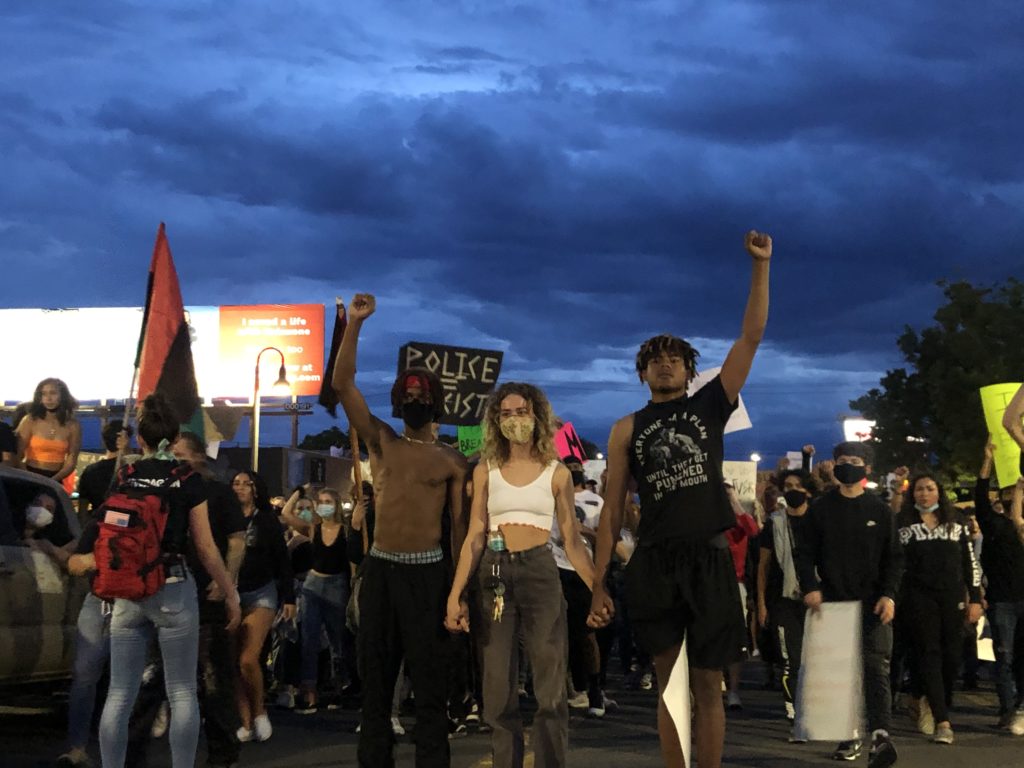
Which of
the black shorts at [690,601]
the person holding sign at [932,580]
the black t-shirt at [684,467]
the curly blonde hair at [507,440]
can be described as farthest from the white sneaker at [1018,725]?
the black t-shirt at [684,467]

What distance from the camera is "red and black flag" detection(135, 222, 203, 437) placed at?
13875mm

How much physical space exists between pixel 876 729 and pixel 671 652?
Answer: 3.37 m

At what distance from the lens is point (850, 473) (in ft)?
34.2

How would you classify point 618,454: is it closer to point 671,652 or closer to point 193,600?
point 671,652

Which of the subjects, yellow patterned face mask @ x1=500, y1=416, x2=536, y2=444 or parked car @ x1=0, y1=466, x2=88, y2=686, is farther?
parked car @ x1=0, y1=466, x2=88, y2=686

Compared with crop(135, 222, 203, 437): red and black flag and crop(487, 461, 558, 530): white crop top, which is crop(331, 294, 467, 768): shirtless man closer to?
crop(487, 461, 558, 530): white crop top

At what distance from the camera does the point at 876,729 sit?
10.0 meters

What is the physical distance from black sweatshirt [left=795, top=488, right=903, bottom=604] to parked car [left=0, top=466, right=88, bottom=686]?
469cm

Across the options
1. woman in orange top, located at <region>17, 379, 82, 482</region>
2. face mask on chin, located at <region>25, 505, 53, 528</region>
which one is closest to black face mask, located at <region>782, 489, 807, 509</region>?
woman in orange top, located at <region>17, 379, 82, 482</region>

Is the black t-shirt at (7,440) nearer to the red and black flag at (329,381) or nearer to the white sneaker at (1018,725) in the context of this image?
the red and black flag at (329,381)

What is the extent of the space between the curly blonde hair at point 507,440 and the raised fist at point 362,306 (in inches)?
31.6

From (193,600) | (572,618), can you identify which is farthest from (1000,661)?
(193,600)

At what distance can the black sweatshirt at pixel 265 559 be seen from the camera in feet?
38.5

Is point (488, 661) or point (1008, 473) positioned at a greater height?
point (1008, 473)
